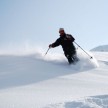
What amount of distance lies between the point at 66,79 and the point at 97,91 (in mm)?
1616

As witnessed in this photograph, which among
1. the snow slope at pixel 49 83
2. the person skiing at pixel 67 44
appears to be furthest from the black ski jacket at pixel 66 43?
the snow slope at pixel 49 83

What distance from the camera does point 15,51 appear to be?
12820 millimetres

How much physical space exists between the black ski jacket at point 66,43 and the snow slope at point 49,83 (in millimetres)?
450

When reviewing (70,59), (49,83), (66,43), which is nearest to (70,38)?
(66,43)

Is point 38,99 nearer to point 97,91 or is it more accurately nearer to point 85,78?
point 97,91

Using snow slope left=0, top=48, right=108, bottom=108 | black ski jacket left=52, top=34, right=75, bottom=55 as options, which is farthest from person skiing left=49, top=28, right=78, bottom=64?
snow slope left=0, top=48, right=108, bottom=108

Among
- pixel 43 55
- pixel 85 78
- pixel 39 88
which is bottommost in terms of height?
pixel 39 88

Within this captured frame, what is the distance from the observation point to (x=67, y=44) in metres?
12.0

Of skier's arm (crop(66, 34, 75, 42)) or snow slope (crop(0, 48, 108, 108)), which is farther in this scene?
skier's arm (crop(66, 34, 75, 42))

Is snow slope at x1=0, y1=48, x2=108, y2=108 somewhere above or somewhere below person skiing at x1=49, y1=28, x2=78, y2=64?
below

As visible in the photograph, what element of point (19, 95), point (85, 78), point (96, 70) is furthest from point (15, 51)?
point (19, 95)

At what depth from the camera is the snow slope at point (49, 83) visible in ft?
19.2

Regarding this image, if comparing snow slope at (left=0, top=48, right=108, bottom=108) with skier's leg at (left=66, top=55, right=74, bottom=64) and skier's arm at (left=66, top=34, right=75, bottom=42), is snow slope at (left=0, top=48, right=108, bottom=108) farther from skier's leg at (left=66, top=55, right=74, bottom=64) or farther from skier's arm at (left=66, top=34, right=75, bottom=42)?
skier's arm at (left=66, top=34, right=75, bottom=42)

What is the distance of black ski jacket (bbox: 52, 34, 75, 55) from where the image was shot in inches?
469
